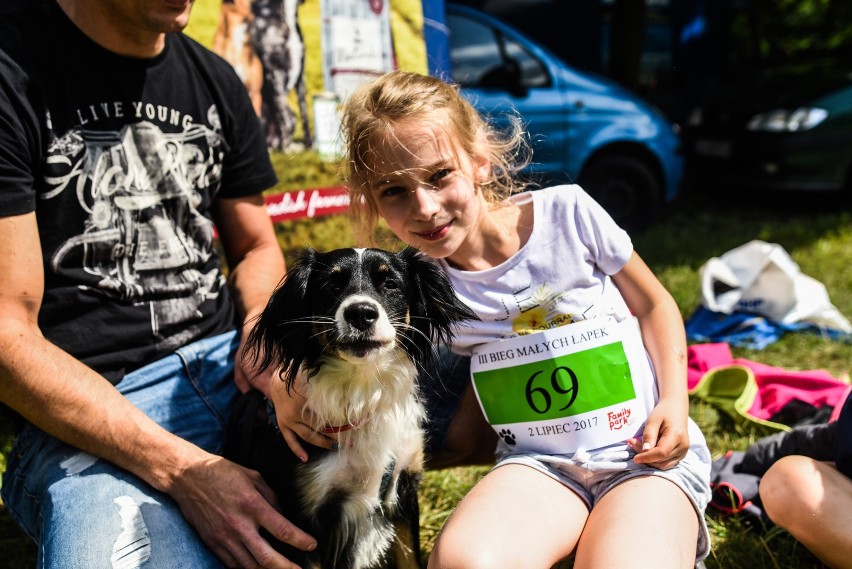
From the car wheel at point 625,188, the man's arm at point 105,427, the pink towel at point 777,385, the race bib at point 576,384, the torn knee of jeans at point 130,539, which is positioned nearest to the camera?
the torn knee of jeans at point 130,539

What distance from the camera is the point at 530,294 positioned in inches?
89.4

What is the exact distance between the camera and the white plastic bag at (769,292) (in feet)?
14.1

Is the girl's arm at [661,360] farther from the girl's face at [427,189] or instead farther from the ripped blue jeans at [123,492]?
the ripped blue jeans at [123,492]

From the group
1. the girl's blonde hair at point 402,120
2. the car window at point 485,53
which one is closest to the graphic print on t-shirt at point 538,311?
the girl's blonde hair at point 402,120

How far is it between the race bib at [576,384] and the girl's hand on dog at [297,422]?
60 cm

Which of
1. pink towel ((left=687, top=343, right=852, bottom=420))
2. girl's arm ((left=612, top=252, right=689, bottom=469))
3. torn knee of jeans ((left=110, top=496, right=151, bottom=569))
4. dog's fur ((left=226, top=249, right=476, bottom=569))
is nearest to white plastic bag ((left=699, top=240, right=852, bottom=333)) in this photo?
pink towel ((left=687, top=343, right=852, bottom=420))

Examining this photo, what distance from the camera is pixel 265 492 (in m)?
2.08

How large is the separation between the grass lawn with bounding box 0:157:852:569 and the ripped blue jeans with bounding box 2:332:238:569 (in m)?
0.74

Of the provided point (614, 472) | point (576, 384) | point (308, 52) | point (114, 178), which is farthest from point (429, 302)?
point (308, 52)

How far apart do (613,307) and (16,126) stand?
1837 mm

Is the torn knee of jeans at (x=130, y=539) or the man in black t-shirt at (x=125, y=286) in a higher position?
the man in black t-shirt at (x=125, y=286)

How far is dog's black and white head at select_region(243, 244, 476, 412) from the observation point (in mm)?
1914

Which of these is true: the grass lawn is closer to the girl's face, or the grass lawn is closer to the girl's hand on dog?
the girl's hand on dog

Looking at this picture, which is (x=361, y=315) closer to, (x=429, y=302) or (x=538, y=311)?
(x=429, y=302)
